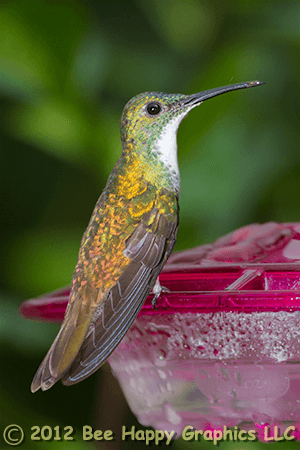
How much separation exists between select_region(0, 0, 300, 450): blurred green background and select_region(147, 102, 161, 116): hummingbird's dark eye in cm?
95

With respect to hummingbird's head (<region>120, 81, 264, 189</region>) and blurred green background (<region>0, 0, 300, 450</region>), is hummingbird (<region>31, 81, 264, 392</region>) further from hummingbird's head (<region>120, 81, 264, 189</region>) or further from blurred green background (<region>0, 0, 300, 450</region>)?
blurred green background (<region>0, 0, 300, 450</region>)

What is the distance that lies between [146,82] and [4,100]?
0.63 meters

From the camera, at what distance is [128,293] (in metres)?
1.12

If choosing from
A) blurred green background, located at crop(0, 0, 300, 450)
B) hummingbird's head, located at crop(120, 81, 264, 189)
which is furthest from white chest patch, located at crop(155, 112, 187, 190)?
blurred green background, located at crop(0, 0, 300, 450)

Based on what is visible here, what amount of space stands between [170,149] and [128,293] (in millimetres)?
359

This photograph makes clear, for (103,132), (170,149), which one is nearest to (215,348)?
(170,149)

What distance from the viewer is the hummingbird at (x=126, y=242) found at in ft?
3.49

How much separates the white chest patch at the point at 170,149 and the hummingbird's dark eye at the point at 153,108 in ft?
0.14

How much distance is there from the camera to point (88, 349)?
105 cm

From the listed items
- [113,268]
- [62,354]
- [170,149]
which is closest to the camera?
[62,354]

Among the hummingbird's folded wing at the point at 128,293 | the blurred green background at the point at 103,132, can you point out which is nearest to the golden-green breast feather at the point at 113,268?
the hummingbird's folded wing at the point at 128,293

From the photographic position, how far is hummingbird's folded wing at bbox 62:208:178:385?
102 centimetres

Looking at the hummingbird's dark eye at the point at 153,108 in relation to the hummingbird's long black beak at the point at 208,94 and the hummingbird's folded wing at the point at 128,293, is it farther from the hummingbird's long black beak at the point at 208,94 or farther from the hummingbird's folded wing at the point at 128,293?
the hummingbird's folded wing at the point at 128,293

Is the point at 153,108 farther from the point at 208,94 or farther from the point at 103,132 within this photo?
the point at 103,132
